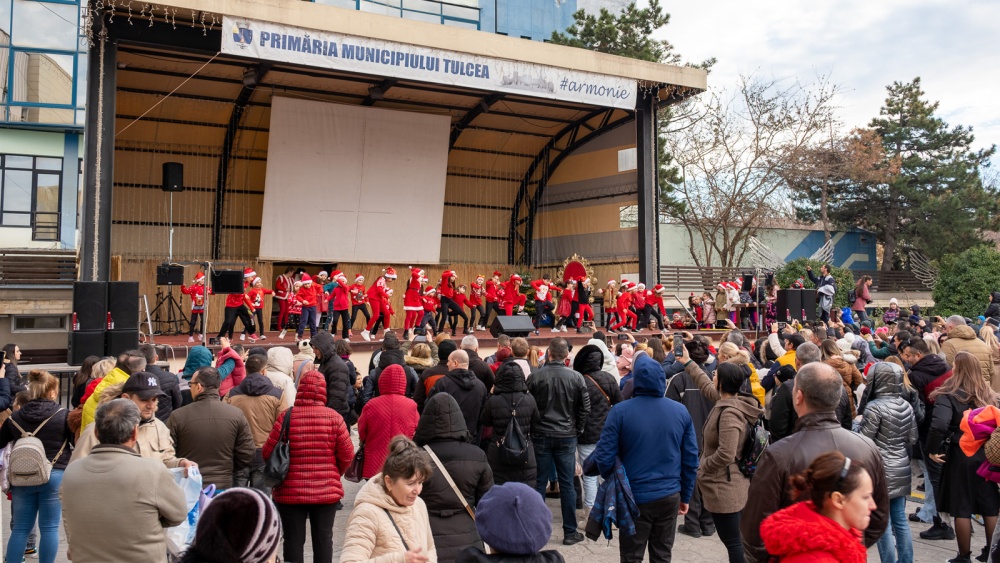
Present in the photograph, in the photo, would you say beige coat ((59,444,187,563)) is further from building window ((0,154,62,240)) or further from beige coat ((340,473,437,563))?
building window ((0,154,62,240))

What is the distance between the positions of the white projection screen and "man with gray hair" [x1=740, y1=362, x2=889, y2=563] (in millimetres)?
17123

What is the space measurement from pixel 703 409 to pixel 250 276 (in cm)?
1068

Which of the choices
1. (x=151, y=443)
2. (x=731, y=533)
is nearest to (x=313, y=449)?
(x=151, y=443)

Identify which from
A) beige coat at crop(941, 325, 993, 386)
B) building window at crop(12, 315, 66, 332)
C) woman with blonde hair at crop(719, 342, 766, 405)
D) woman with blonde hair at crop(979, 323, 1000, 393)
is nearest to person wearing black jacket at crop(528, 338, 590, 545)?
woman with blonde hair at crop(719, 342, 766, 405)

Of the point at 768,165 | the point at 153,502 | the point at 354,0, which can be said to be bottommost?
the point at 153,502

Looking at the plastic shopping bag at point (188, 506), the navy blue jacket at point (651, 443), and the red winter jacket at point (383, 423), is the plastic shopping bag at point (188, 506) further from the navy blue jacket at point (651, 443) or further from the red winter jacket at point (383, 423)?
the navy blue jacket at point (651, 443)

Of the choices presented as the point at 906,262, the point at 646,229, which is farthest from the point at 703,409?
the point at 906,262

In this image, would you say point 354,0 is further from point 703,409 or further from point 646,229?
point 703,409

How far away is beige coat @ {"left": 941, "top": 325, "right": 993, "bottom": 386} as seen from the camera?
6637mm

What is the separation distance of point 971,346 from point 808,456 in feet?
15.1

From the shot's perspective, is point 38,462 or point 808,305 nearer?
point 38,462

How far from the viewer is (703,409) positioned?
6.19 meters

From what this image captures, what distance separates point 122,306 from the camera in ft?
38.0

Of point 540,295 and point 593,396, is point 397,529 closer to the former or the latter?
point 593,396
